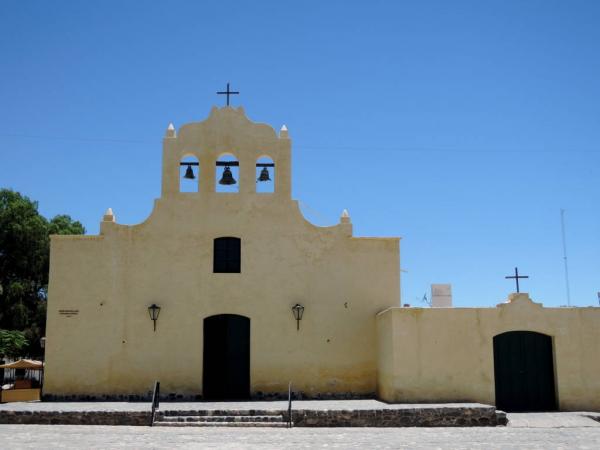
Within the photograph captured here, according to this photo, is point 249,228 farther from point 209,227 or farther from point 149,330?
point 149,330

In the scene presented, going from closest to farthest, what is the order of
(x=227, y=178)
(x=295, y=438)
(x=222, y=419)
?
(x=295, y=438), (x=222, y=419), (x=227, y=178)

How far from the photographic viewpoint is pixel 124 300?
22.1m

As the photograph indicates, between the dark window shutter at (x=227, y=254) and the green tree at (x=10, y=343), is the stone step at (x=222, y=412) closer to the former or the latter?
the dark window shutter at (x=227, y=254)

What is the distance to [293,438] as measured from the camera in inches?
617

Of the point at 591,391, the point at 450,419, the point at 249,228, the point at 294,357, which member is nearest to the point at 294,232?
the point at 249,228

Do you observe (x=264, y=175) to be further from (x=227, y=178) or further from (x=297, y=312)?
(x=297, y=312)

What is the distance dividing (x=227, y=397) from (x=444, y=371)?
22.0 feet

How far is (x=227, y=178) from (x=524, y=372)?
35.3ft

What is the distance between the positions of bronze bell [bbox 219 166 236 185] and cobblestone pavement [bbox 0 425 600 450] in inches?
331

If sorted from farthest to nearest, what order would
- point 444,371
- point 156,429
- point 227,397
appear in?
point 227,397
point 444,371
point 156,429

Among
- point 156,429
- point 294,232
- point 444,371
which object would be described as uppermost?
point 294,232

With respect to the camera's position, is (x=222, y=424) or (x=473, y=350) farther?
(x=473, y=350)

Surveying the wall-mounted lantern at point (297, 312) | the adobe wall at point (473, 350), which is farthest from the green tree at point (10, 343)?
the adobe wall at point (473, 350)

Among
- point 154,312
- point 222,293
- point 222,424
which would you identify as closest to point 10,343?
point 154,312
